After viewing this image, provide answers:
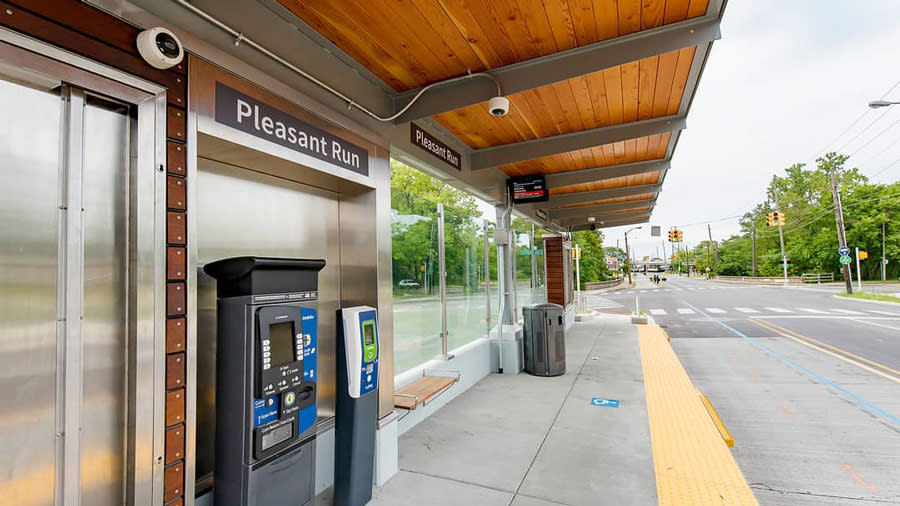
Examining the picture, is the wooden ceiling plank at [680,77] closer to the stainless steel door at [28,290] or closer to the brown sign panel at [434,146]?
the brown sign panel at [434,146]

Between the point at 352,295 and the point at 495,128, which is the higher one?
the point at 495,128

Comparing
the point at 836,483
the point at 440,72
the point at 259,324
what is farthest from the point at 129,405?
the point at 836,483

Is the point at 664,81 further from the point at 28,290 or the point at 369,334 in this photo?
the point at 28,290

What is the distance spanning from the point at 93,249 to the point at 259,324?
29.8 inches

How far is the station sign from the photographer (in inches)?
260

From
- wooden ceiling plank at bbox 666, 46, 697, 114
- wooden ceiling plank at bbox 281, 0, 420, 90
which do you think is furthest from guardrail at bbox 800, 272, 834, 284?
wooden ceiling plank at bbox 281, 0, 420, 90

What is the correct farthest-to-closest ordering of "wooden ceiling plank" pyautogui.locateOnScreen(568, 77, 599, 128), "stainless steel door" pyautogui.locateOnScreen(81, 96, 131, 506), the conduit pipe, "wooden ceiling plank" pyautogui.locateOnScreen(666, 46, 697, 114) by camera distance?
"wooden ceiling plank" pyautogui.locateOnScreen(568, 77, 599, 128) < "wooden ceiling plank" pyautogui.locateOnScreen(666, 46, 697, 114) < the conduit pipe < "stainless steel door" pyautogui.locateOnScreen(81, 96, 131, 506)

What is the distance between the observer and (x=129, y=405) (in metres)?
1.79

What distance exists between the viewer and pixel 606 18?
2709mm

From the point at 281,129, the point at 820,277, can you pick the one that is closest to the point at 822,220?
the point at 820,277

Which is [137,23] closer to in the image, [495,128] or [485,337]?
[495,128]

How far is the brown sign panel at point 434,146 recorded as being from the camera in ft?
12.6

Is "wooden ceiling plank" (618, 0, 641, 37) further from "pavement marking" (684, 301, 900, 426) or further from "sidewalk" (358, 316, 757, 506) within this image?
"pavement marking" (684, 301, 900, 426)

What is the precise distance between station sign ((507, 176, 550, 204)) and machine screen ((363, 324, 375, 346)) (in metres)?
4.39
